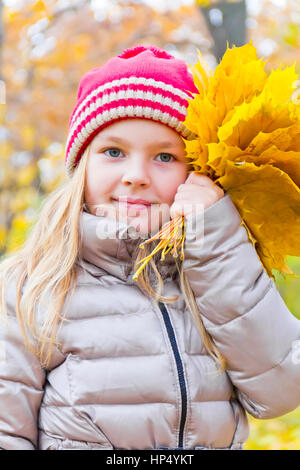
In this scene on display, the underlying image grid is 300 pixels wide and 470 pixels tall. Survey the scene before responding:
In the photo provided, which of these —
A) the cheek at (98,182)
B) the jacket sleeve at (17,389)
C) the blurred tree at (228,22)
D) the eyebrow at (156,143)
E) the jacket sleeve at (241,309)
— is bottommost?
the jacket sleeve at (17,389)

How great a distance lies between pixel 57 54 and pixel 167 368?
717 cm

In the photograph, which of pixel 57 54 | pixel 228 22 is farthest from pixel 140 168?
pixel 57 54

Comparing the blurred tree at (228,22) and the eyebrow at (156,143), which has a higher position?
the blurred tree at (228,22)

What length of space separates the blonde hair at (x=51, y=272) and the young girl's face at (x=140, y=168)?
101 millimetres

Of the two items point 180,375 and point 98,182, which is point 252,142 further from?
point 180,375

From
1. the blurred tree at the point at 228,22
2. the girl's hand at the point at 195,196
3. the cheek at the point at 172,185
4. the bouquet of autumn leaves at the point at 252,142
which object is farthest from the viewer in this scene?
the blurred tree at the point at 228,22

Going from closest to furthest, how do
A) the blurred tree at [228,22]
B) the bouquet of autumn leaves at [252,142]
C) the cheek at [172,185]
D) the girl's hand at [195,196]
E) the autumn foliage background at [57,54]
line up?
the bouquet of autumn leaves at [252,142]
the girl's hand at [195,196]
the cheek at [172,185]
the blurred tree at [228,22]
the autumn foliage background at [57,54]

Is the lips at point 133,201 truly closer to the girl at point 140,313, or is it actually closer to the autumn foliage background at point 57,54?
the girl at point 140,313

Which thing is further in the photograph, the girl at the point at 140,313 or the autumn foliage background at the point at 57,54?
the autumn foliage background at the point at 57,54

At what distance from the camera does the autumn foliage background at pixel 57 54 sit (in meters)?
6.90

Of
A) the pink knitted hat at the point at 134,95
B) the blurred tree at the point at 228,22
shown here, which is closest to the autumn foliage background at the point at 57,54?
the blurred tree at the point at 228,22

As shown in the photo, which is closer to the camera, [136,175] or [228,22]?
[136,175]

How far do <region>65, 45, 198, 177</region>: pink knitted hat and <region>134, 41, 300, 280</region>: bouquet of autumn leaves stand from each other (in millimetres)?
158

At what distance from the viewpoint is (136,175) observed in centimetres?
160
